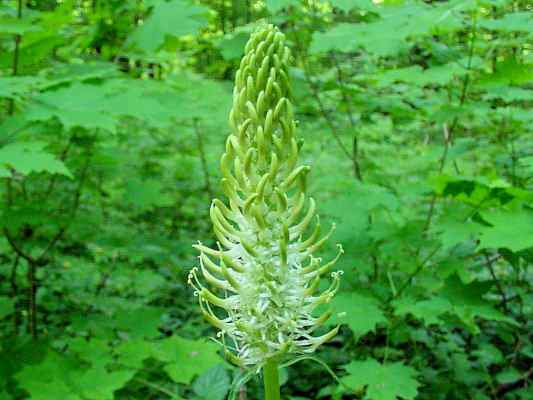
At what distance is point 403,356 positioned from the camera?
6.04m

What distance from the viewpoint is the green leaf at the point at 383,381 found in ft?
11.9

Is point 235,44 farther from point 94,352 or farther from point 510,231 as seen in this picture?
point 510,231

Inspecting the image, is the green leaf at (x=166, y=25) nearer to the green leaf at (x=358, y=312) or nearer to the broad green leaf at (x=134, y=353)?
the broad green leaf at (x=134, y=353)

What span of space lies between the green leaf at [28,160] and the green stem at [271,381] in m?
1.60

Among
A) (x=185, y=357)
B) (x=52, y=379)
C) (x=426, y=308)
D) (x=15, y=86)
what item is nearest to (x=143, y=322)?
(x=185, y=357)

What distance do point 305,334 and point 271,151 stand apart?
0.72 meters

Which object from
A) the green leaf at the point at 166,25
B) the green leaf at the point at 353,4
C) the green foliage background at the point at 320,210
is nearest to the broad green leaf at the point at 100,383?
the green foliage background at the point at 320,210

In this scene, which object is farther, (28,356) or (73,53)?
(73,53)

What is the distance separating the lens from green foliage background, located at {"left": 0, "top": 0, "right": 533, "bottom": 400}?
12.3 ft

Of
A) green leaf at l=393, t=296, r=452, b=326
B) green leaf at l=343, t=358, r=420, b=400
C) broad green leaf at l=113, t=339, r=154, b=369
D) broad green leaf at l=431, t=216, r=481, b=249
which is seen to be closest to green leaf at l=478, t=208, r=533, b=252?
broad green leaf at l=431, t=216, r=481, b=249

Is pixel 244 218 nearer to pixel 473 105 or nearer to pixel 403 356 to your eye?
pixel 473 105

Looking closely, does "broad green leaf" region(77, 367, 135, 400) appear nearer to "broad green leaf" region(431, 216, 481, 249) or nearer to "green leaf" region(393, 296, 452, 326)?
"green leaf" region(393, 296, 452, 326)

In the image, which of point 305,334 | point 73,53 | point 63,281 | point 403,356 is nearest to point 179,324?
point 63,281

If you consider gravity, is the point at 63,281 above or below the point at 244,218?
below
